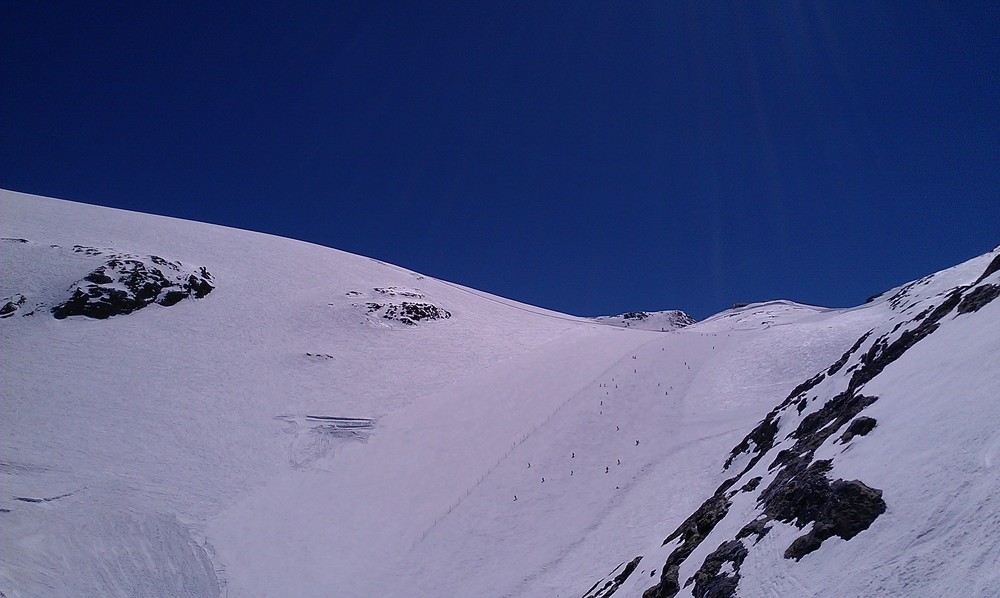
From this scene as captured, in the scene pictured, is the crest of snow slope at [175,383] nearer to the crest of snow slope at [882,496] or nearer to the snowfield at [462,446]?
the snowfield at [462,446]

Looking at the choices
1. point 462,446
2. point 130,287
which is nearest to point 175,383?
point 130,287

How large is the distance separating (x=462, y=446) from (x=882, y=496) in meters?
22.3

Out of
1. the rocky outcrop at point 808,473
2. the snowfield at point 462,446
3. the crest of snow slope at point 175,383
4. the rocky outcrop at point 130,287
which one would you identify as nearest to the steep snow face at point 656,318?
the crest of snow slope at point 175,383

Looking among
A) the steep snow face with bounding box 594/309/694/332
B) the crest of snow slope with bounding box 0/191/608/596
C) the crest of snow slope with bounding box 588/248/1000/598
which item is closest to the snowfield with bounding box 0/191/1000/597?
the crest of snow slope with bounding box 588/248/1000/598

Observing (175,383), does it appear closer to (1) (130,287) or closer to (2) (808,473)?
(1) (130,287)

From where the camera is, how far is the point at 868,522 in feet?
22.5

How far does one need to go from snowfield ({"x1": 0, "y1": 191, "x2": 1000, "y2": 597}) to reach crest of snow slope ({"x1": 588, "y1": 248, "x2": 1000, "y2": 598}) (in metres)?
0.05

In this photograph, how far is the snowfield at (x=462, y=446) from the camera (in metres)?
7.67

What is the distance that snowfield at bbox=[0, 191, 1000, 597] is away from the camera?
7.67 metres

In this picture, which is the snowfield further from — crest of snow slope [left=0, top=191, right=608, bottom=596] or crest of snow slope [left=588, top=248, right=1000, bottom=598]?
crest of snow slope [left=0, top=191, right=608, bottom=596]

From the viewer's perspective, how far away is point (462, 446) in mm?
27406

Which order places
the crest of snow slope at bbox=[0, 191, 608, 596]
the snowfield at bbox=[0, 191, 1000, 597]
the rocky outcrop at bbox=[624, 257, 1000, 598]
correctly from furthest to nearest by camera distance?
the crest of snow slope at bbox=[0, 191, 608, 596], the snowfield at bbox=[0, 191, 1000, 597], the rocky outcrop at bbox=[624, 257, 1000, 598]

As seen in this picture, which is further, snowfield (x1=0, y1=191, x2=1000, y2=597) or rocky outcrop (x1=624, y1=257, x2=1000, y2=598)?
snowfield (x1=0, y1=191, x2=1000, y2=597)

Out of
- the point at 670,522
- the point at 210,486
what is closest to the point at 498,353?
the point at 210,486
